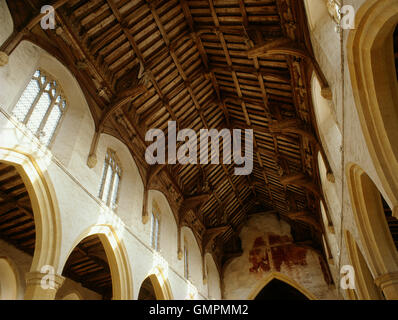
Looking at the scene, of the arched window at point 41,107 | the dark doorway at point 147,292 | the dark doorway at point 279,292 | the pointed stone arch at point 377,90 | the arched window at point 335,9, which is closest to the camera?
the pointed stone arch at point 377,90

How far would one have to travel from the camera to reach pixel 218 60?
11.8 m

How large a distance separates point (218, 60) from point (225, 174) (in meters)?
6.42

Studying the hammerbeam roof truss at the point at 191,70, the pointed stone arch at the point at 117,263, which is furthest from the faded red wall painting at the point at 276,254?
the pointed stone arch at the point at 117,263

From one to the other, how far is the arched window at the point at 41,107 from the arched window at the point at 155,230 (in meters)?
5.54

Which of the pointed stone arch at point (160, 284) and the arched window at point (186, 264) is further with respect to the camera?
the arched window at point (186, 264)

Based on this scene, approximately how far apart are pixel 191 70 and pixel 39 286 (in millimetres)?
8813

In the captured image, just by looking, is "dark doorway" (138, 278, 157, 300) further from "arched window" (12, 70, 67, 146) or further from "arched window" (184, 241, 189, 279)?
"arched window" (12, 70, 67, 146)

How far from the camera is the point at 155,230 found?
39.0ft

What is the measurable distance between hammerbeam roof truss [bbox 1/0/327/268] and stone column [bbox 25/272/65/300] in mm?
4413

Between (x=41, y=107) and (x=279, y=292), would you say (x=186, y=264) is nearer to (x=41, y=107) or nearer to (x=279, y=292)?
(x=41, y=107)

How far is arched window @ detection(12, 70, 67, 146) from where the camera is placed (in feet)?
22.1

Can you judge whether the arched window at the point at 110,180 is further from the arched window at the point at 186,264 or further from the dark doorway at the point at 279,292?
the dark doorway at the point at 279,292

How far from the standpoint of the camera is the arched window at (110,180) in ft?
29.5
